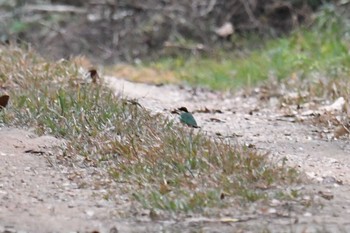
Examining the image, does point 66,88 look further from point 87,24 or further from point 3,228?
point 87,24

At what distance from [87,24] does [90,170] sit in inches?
276

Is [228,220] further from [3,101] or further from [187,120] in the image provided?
[3,101]

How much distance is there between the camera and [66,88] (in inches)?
236

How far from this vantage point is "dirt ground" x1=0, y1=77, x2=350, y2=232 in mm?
3646

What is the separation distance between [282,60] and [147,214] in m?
5.00

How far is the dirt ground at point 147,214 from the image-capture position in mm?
3646

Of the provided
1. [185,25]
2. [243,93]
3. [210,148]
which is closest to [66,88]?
[210,148]

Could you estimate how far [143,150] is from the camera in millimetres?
4555

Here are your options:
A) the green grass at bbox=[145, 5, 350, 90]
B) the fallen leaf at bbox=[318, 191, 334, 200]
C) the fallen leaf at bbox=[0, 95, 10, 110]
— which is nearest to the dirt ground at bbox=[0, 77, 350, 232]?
the fallen leaf at bbox=[318, 191, 334, 200]

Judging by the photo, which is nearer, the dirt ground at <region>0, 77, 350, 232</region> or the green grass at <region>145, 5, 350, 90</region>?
the dirt ground at <region>0, 77, 350, 232</region>

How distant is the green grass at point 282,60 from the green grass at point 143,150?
2.54 m

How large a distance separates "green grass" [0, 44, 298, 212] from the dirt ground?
3.8 inches


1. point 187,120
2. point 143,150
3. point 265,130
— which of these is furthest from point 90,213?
point 265,130

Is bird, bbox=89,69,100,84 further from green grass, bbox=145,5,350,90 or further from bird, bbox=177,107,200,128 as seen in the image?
green grass, bbox=145,5,350,90
